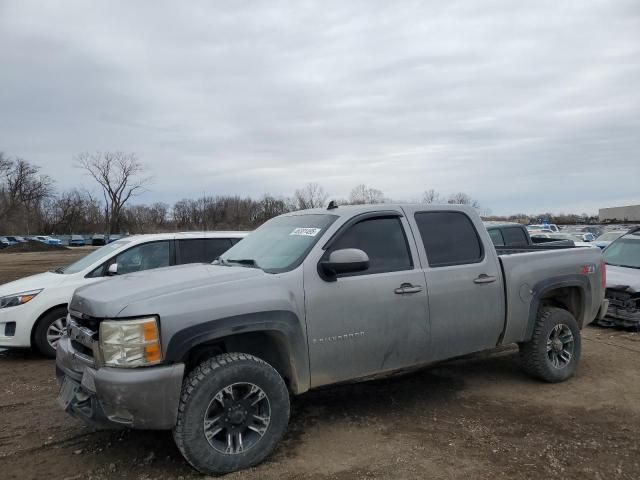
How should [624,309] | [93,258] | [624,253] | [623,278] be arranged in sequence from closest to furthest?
[93,258], [624,309], [623,278], [624,253]

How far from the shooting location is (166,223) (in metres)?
110

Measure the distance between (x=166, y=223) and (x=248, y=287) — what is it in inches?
4392

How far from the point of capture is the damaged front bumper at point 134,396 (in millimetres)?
3324

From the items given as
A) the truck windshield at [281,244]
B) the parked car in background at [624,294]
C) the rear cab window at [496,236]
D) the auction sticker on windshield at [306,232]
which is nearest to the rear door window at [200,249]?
the truck windshield at [281,244]

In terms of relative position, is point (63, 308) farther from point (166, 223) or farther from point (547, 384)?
point (166, 223)

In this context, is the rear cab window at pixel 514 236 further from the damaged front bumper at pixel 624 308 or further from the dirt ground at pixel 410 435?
the dirt ground at pixel 410 435

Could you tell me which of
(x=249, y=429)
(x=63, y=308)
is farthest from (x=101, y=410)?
(x=63, y=308)

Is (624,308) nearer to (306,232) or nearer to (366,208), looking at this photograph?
(366,208)

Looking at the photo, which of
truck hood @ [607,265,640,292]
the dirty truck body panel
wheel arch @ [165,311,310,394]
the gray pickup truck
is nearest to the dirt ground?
the gray pickup truck

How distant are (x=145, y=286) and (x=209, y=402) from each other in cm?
97

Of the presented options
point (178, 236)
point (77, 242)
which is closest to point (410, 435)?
point (178, 236)

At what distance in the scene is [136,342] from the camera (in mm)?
3371

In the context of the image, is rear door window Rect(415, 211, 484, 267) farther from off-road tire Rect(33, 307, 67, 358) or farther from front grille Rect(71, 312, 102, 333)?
off-road tire Rect(33, 307, 67, 358)

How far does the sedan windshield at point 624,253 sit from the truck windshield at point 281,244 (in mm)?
7257
